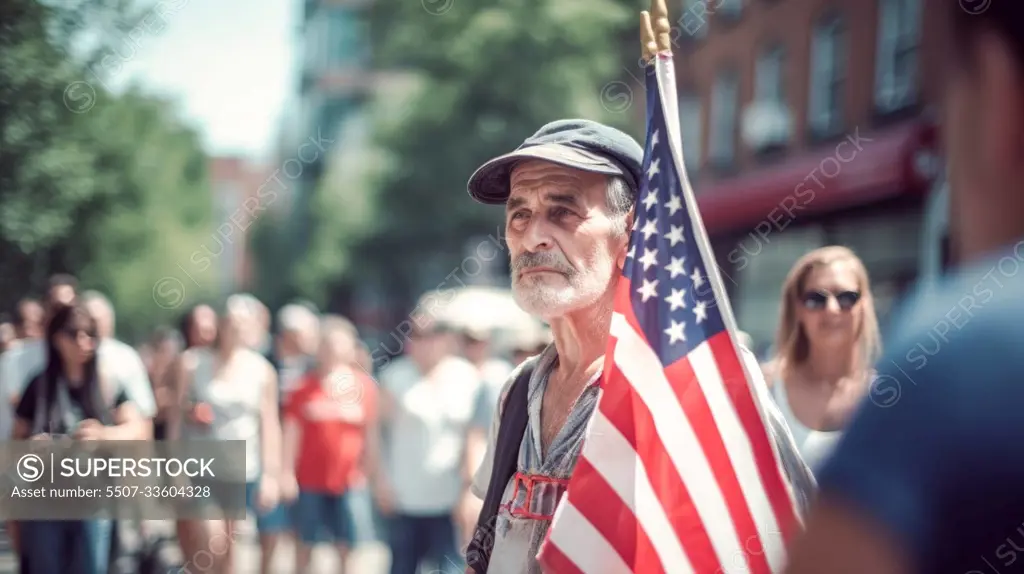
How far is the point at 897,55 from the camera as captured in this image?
17297mm

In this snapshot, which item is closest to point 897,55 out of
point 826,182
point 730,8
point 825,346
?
point 826,182

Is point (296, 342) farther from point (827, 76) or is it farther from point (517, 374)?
point (827, 76)

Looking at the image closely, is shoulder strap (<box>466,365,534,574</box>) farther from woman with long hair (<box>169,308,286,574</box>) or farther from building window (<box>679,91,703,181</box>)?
building window (<box>679,91,703,181</box>)

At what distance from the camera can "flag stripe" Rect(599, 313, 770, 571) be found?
83.7 inches

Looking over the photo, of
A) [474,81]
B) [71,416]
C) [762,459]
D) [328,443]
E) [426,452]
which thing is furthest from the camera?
[474,81]

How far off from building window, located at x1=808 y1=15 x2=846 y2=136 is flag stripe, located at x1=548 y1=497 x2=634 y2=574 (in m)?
17.7

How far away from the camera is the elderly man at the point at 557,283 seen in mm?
2602

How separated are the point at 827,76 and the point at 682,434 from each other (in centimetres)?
1877

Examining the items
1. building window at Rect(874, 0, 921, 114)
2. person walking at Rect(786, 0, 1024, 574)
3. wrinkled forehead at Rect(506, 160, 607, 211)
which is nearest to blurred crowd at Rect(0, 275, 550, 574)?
wrinkled forehead at Rect(506, 160, 607, 211)

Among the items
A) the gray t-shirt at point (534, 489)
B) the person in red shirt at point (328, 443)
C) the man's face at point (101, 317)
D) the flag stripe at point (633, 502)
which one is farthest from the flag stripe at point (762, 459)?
the person in red shirt at point (328, 443)

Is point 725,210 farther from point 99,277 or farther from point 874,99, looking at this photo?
point 99,277

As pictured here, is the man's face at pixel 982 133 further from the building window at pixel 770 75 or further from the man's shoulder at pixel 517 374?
the building window at pixel 770 75

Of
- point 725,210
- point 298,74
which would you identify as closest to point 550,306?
point 725,210

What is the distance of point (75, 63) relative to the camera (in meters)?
9.84
